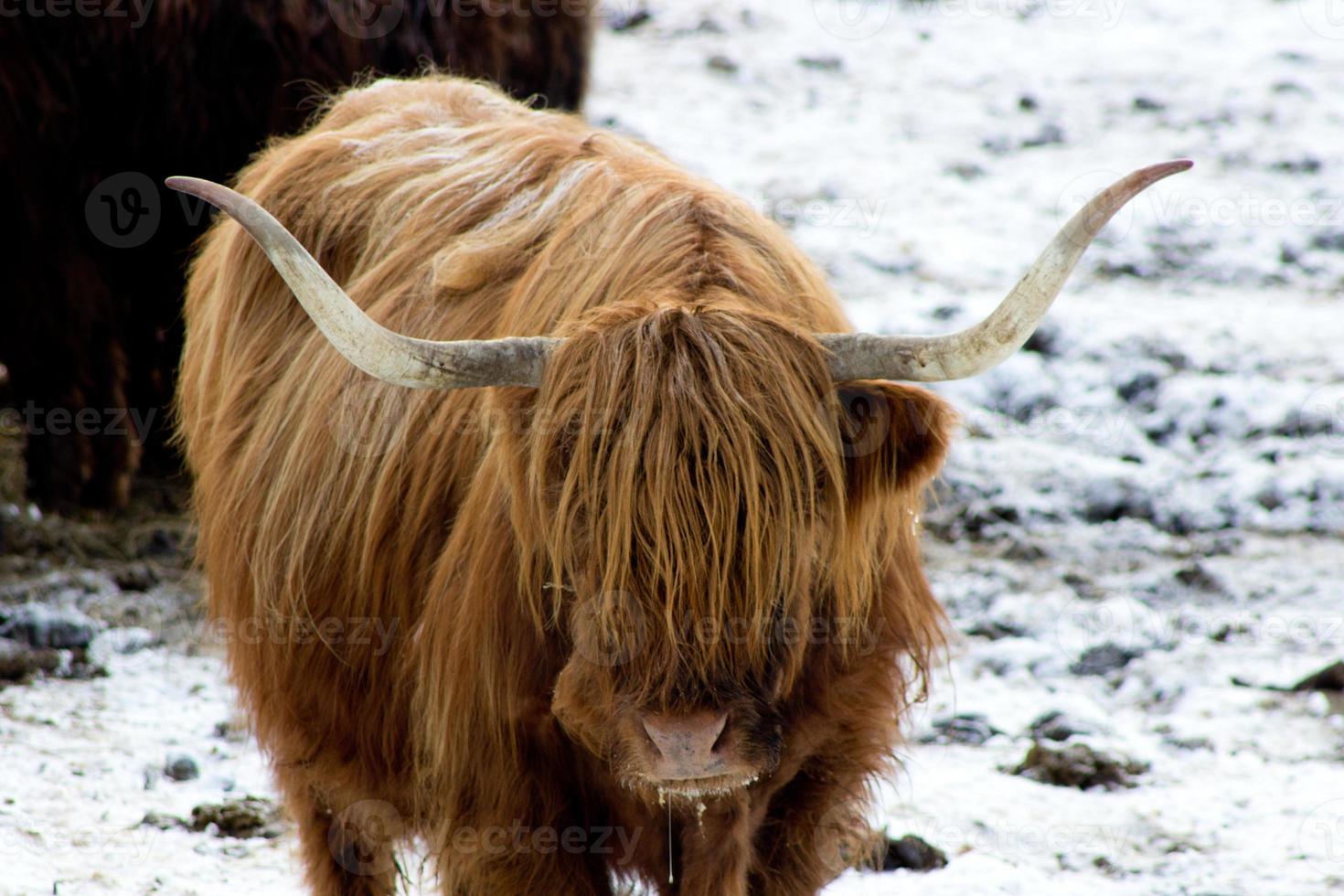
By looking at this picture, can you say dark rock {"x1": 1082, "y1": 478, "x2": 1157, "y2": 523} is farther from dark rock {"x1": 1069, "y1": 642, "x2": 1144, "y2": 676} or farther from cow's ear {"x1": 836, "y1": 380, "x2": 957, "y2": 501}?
cow's ear {"x1": 836, "y1": 380, "x2": 957, "y2": 501}

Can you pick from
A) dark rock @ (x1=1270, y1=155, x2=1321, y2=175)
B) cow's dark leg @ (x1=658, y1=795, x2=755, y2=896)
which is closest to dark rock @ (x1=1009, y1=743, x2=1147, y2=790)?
cow's dark leg @ (x1=658, y1=795, x2=755, y2=896)

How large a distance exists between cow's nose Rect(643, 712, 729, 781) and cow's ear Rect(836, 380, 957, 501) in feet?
1.27

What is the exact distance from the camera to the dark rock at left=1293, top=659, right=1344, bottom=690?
3.86m

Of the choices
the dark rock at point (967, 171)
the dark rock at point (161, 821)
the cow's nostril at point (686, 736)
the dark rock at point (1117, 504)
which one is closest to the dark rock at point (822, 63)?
the dark rock at point (967, 171)

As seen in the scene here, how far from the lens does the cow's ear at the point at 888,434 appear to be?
209 cm

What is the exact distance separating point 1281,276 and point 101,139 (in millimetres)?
4933

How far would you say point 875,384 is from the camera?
6.91ft

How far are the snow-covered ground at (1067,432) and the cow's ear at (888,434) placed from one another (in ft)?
3.33

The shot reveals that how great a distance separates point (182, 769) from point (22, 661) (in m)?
0.76

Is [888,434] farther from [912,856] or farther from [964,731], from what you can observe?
[964,731]

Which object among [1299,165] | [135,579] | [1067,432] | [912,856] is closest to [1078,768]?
[912,856]

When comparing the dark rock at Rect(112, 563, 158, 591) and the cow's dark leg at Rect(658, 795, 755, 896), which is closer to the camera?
the cow's dark leg at Rect(658, 795, 755, 896)

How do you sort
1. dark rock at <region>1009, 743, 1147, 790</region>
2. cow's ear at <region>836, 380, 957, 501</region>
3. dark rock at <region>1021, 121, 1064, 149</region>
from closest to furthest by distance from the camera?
cow's ear at <region>836, 380, 957, 501</region>
dark rock at <region>1009, 743, 1147, 790</region>
dark rock at <region>1021, 121, 1064, 149</region>

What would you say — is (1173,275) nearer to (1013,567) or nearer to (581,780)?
(1013,567)
